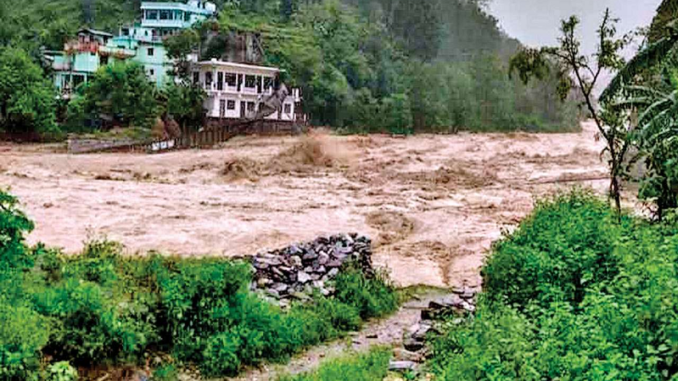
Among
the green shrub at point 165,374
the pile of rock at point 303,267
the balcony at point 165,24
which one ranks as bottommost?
the green shrub at point 165,374

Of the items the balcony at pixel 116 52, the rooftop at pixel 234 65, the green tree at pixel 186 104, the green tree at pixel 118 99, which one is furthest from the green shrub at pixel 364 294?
the balcony at pixel 116 52

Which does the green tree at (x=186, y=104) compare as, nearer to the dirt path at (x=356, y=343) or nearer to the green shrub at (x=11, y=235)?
the dirt path at (x=356, y=343)

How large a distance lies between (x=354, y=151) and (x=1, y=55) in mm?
20153

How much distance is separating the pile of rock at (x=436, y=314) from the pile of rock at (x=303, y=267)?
1675 mm

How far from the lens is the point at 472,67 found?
6794 cm

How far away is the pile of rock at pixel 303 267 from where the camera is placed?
470 inches

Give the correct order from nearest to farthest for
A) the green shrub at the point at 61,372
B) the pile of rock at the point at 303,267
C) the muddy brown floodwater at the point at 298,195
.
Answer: the green shrub at the point at 61,372
the pile of rock at the point at 303,267
the muddy brown floodwater at the point at 298,195

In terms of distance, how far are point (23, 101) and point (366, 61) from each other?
27.6 metres

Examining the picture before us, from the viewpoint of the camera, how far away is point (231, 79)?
47.8 meters

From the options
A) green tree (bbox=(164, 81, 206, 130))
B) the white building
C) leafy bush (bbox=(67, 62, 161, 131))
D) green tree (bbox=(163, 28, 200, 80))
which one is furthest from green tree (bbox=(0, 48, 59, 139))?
the white building

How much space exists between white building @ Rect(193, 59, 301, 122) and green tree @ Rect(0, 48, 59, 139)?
9155 millimetres

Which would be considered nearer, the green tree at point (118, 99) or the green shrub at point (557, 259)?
the green shrub at point (557, 259)

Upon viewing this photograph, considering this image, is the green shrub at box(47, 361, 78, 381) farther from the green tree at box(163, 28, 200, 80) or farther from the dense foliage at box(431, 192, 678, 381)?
the green tree at box(163, 28, 200, 80)

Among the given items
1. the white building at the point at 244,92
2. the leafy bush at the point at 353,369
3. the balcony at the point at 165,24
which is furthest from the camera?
the balcony at the point at 165,24
